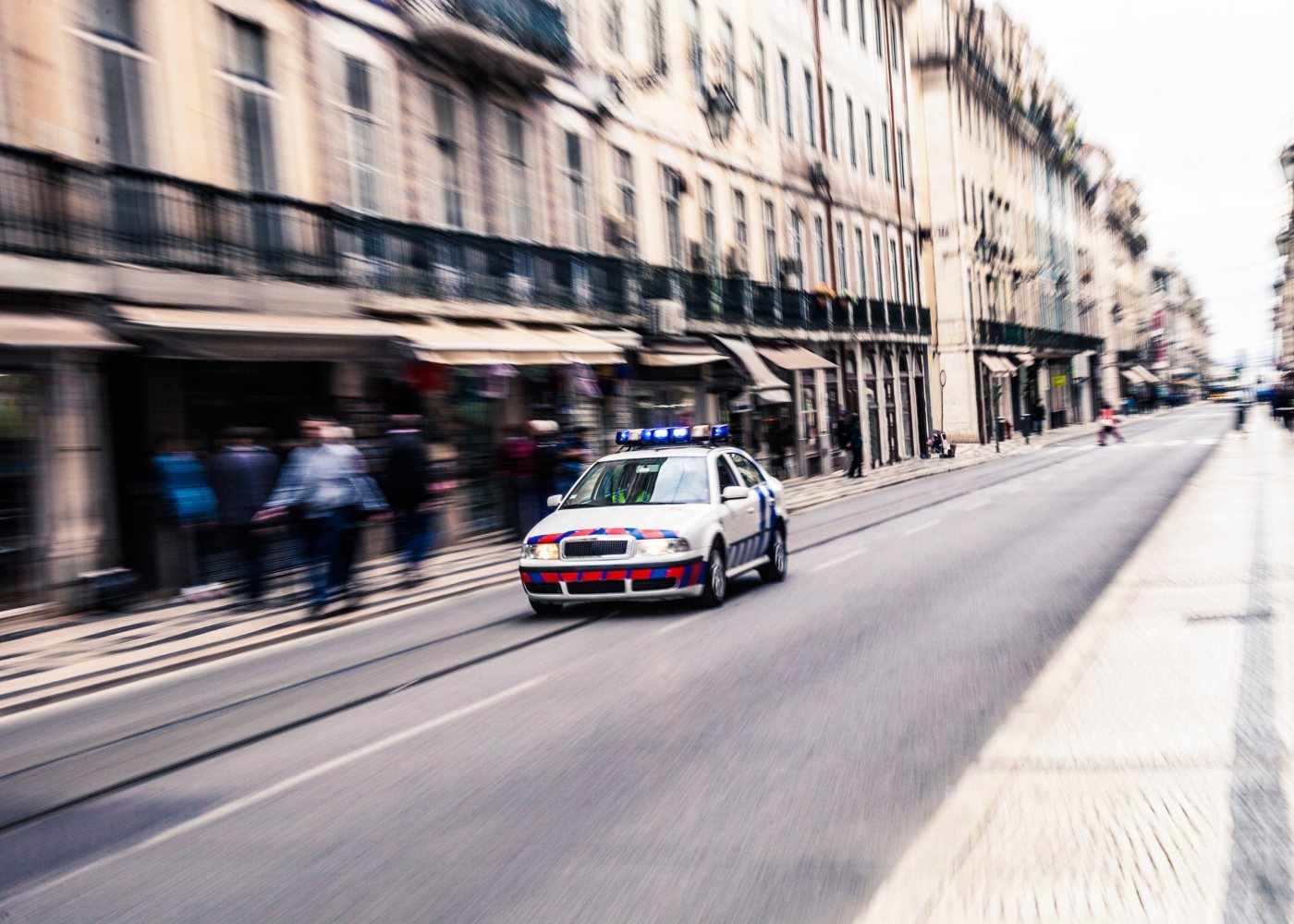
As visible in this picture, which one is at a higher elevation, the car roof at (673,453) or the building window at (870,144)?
the building window at (870,144)

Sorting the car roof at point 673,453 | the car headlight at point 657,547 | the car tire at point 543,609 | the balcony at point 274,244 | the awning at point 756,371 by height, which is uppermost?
the balcony at point 274,244

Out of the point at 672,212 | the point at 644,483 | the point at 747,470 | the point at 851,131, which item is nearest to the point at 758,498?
the point at 747,470

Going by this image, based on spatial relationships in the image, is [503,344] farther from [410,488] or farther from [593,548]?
[593,548]

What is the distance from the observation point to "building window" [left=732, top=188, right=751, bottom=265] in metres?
34.4

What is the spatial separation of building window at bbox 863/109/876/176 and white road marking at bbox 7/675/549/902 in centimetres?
4135

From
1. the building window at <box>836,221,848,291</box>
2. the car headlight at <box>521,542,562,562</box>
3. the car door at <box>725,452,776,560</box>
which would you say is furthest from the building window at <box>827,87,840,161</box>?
the car headlight at <box>521,542,562,562</box>

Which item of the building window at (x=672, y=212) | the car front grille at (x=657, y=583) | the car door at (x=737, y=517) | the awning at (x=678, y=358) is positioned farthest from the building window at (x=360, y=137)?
the building window at (x=672, y=212)

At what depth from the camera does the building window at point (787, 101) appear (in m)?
38.5

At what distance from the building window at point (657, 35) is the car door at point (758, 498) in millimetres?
18186

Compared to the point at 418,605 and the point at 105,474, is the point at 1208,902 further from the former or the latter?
the point at 105,474

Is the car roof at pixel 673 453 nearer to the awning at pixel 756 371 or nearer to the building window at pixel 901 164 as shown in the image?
the awning at pixel 756 371

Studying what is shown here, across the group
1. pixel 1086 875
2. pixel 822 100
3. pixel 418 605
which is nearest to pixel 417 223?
pixel 418 605

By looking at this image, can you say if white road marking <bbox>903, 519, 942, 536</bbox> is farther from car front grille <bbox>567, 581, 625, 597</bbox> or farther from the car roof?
car front grille <bbox>567, 581, 625, 597</bbox>

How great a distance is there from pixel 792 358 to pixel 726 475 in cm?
2183
